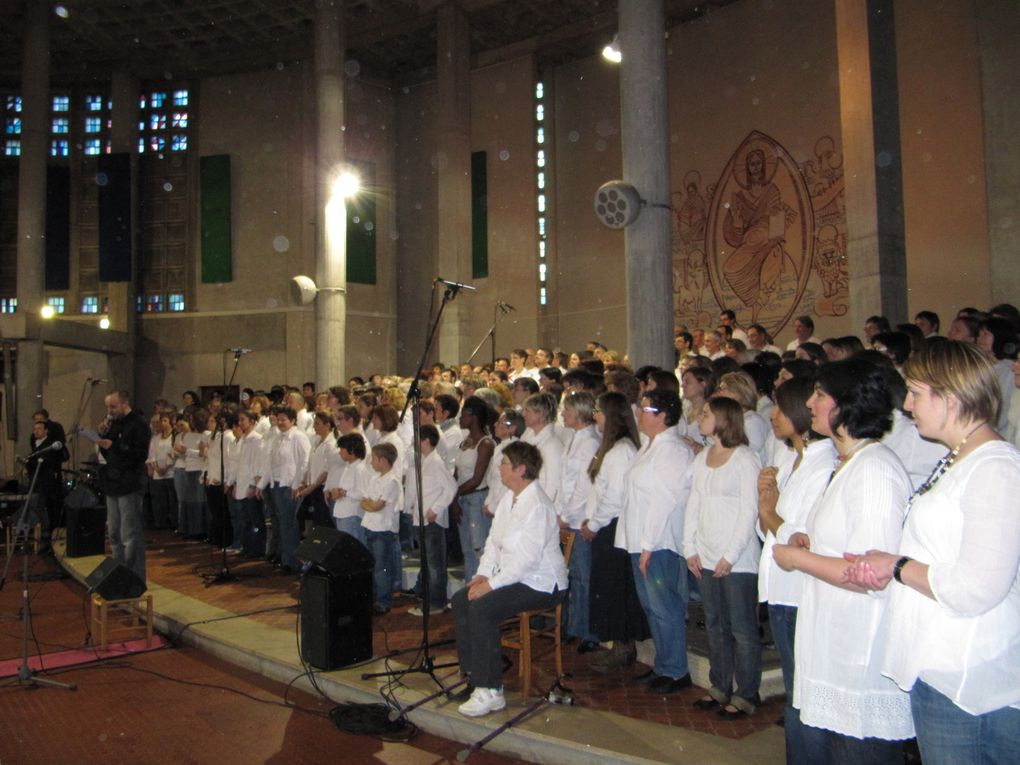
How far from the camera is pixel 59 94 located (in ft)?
71.3

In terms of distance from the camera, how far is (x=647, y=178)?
9258mm

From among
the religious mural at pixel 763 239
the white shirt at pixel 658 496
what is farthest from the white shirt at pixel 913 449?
the religious mural at pixel 763 239

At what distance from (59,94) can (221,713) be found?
21.5 meters

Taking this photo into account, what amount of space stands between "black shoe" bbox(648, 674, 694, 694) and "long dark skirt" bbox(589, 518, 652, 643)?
0.46 m

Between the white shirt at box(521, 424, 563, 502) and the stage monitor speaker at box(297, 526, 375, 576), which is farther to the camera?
the white shirt at box(521, 424, 563, 502)

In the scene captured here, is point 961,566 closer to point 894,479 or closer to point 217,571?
point 894,479

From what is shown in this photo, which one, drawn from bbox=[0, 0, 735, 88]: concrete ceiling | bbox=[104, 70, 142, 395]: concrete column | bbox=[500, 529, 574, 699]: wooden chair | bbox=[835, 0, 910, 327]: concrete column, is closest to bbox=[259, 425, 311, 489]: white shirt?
bbox=[500, 529, 574, 699]: wooden chair

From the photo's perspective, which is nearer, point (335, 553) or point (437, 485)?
point (335, 553)

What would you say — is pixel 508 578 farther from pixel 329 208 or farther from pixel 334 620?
pixel 329 208

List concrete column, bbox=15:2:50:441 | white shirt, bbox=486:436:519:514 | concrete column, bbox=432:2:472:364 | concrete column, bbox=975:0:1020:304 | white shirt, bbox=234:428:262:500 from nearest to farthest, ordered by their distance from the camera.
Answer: white shirt, bbox=486:436:519:514, white shirt, bbox=234:428:262:500, concrete column, bbox=975:0:1020:304, concrete column, bbox=432:2:472:364, concrete column, bbox=15:2:50:441

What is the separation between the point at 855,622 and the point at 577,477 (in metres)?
3.23

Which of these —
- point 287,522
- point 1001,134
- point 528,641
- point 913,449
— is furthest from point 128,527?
point 1001,134

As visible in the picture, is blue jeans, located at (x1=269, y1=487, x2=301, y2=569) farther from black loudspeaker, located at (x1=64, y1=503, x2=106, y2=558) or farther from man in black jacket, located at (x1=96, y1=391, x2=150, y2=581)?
black loudspeaker, located at (x1=64, y1=503, x2=106, y2=558)

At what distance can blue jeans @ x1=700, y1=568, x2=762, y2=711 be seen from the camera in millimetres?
4551
